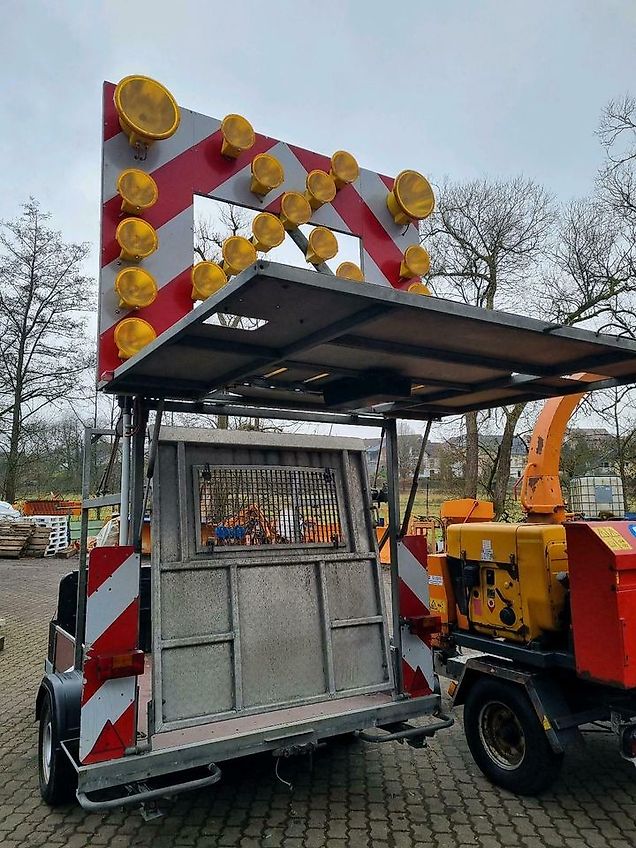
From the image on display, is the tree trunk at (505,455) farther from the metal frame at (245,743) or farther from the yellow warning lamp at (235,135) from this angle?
the yellow warning lamp at (235,135)

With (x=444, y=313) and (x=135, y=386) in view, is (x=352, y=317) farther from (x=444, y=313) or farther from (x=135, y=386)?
(x=135, y=386)

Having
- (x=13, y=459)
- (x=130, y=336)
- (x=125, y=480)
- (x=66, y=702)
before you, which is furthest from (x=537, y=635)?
(x=13, y=459)

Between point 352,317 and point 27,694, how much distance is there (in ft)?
18.3

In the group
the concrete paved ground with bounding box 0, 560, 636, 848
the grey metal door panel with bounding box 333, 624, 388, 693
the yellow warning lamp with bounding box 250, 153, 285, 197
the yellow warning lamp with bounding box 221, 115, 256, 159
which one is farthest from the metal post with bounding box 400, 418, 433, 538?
the yellow warning lamp with bounding box 221, 115, 256, 159

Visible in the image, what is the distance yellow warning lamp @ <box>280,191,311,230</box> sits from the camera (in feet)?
11.0

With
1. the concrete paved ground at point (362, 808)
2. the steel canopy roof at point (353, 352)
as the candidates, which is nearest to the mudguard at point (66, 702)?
the concrete paved ground at point (362, 808)

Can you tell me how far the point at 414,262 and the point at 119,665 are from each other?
2.91 m

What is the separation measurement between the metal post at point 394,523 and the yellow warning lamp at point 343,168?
66.0 inches

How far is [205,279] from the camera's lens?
3.18m

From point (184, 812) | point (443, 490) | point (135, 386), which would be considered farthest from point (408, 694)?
point (443, 490)

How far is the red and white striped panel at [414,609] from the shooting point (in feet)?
13.2

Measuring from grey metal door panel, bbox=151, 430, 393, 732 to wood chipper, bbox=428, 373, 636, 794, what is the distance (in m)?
0.80

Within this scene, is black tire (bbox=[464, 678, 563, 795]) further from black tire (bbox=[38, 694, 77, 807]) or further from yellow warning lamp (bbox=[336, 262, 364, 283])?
yellow warning lamp (bbox=[336, 262, 364, 283])

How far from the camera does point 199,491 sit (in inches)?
151
